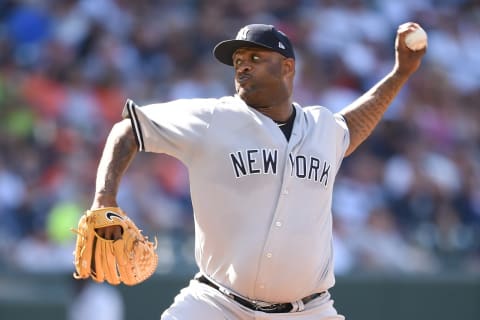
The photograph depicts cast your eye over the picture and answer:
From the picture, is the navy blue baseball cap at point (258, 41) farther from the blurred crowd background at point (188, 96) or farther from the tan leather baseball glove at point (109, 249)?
the blurred crowd background at point (188, 96)

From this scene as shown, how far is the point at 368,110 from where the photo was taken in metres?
4.88

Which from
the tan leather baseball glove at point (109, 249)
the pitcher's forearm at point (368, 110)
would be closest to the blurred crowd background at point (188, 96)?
the pitcher's forearm at point (368, 110)

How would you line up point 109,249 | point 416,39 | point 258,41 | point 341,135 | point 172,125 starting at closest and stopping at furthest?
point 109,249, point 172,125, point 258,41, point 341,135, point 416,39

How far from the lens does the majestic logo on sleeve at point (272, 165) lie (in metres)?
4.21

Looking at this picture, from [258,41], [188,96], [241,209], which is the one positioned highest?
[188,96]

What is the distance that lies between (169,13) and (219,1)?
607mm

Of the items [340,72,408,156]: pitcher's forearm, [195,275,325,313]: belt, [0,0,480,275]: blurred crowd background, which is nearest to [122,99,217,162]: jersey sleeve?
[195,275,325,313]: belt

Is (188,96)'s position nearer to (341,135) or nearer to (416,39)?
(416,39)

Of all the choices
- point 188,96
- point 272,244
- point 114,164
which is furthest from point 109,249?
point 188,96

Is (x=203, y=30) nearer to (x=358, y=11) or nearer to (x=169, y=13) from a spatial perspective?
(x=169, y=13)

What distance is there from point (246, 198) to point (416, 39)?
139cm

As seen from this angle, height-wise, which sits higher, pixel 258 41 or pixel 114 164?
pixel 258 41

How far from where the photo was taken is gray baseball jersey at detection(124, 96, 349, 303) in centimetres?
419

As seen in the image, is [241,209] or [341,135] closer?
[241,209]
